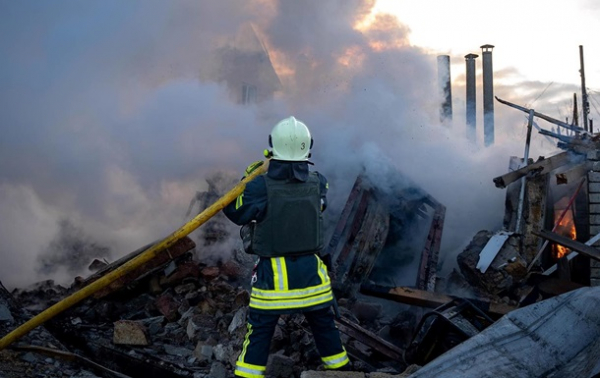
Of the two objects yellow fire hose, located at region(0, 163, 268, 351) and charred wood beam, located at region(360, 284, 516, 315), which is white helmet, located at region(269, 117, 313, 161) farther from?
charred wood beam, located at region(360, 284, 516, 315)

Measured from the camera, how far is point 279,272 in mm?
3107

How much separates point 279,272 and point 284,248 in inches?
5.7

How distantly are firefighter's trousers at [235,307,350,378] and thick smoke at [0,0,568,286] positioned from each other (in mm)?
3124

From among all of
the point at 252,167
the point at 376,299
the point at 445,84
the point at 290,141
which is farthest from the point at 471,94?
the point at 290,141

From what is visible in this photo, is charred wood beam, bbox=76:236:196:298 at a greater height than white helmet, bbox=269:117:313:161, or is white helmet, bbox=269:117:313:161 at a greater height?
white helmet, bbox=269:117:313:161

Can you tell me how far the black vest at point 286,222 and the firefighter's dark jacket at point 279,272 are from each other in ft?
0.11

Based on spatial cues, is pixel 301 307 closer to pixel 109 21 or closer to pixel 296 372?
pixel 296 372

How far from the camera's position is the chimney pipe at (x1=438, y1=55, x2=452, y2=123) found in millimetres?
16281

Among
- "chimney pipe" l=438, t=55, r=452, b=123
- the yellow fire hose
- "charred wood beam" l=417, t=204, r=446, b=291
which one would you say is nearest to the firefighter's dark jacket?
the yellow fire hose

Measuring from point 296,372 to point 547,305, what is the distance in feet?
5.89

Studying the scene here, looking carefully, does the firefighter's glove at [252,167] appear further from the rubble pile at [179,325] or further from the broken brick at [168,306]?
the broken brick at [168,306]

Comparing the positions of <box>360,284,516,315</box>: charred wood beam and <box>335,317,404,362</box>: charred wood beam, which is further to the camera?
<box>360,284,516,315</box>: charred wood beam

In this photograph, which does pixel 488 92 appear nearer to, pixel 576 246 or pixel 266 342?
pixel 576 246

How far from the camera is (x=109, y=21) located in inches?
289
